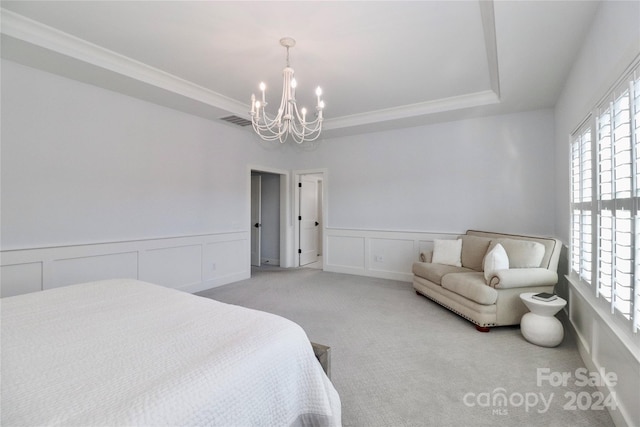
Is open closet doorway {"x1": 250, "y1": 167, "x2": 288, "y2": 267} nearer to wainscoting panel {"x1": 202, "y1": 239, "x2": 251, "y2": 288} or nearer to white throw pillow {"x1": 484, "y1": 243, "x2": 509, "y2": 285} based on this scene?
wainscoting panel {"x1": 202, "y1": 239, "x2": 251, "y2": 288}

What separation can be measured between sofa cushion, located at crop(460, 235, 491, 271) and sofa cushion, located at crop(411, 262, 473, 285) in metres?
0.12

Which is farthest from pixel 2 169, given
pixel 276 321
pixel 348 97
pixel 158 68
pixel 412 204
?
pixel 412 204

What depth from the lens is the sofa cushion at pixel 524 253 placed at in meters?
3.05

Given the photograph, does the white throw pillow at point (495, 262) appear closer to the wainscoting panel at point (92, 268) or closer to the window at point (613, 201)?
the window at point (613, 201)

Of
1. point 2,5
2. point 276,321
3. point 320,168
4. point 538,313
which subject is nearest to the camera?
point 276,321

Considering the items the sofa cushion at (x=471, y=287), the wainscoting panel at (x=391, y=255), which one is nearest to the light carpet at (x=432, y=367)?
the sofa cushion at (x=471, y=287)

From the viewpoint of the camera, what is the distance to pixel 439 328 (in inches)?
115

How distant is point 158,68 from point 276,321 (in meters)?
3.13

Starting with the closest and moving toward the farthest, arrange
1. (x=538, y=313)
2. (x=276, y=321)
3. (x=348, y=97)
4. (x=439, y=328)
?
1. (x=276, y=321)
2. (x=538, y=313)
3. (x=439, y=328)
4. (x=348, y=97)

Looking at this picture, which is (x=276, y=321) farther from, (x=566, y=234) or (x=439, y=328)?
(x=566, y=234)

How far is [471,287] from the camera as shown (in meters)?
2.95

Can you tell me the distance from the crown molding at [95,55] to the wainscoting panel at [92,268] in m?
2.01

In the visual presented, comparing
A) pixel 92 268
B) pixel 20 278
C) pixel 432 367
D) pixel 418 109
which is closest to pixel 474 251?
pixel 432 367

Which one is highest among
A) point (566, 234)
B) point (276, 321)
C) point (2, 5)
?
point (2, 5)
